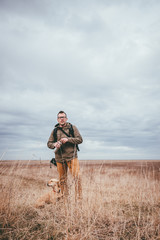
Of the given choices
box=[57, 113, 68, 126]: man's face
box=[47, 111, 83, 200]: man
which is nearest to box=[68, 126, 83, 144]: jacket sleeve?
box=[47, 111, 83, 200]: man

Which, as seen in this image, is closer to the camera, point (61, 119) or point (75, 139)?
point (75, 139)

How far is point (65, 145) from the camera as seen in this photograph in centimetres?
387

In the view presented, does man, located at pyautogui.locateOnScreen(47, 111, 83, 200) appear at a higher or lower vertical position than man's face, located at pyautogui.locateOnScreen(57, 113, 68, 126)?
lower

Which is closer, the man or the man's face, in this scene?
the man

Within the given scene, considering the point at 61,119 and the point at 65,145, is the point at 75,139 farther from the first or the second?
the point at 61,119

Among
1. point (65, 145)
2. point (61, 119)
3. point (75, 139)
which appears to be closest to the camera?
point (75, 139)

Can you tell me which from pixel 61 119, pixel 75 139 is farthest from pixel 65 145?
pixel 61 119

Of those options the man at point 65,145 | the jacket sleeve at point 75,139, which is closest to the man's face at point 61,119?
the man at point 65,145

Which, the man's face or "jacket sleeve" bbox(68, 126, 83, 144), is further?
the man's face

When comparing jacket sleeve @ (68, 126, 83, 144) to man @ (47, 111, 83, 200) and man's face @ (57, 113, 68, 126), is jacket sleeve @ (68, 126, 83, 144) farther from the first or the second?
man's face @ (57, 113, 68, 126)

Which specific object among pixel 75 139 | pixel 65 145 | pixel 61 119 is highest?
pixel 61 119

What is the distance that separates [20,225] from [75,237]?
966 millimetres

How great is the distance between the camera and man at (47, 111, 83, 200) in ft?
11.9

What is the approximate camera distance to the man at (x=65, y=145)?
3.62m
